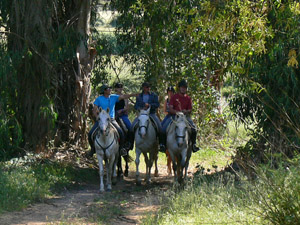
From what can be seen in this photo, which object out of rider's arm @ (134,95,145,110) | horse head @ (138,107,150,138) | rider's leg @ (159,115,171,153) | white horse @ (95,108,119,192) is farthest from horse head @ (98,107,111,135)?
rider's leg @ (159,115,171,153)

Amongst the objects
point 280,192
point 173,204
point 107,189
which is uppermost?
point 280,192

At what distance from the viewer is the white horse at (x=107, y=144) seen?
525 inches

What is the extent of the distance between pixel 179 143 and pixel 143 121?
116 cm

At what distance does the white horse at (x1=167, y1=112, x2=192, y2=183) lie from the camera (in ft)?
44.6

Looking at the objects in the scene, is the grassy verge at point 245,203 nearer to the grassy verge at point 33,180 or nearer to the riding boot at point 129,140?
the grassy verge at point 33,180

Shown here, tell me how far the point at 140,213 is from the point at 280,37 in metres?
5.07

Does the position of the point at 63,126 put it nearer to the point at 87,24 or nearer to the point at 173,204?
the point at 87,24

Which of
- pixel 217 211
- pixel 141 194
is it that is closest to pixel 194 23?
pixel 141 194

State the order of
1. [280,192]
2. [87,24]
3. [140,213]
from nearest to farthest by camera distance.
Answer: [280,192] < [140,213] < [87,24]

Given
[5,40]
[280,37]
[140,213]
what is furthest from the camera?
[5,40]

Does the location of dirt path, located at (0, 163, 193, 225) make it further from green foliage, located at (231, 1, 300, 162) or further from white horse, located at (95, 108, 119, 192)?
green foliage, located at (231, 1, 300, 162)

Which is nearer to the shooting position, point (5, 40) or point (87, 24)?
point (5, 40)

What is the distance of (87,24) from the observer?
16.0 metres

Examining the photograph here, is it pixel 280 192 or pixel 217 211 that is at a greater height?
pixel 280 192
